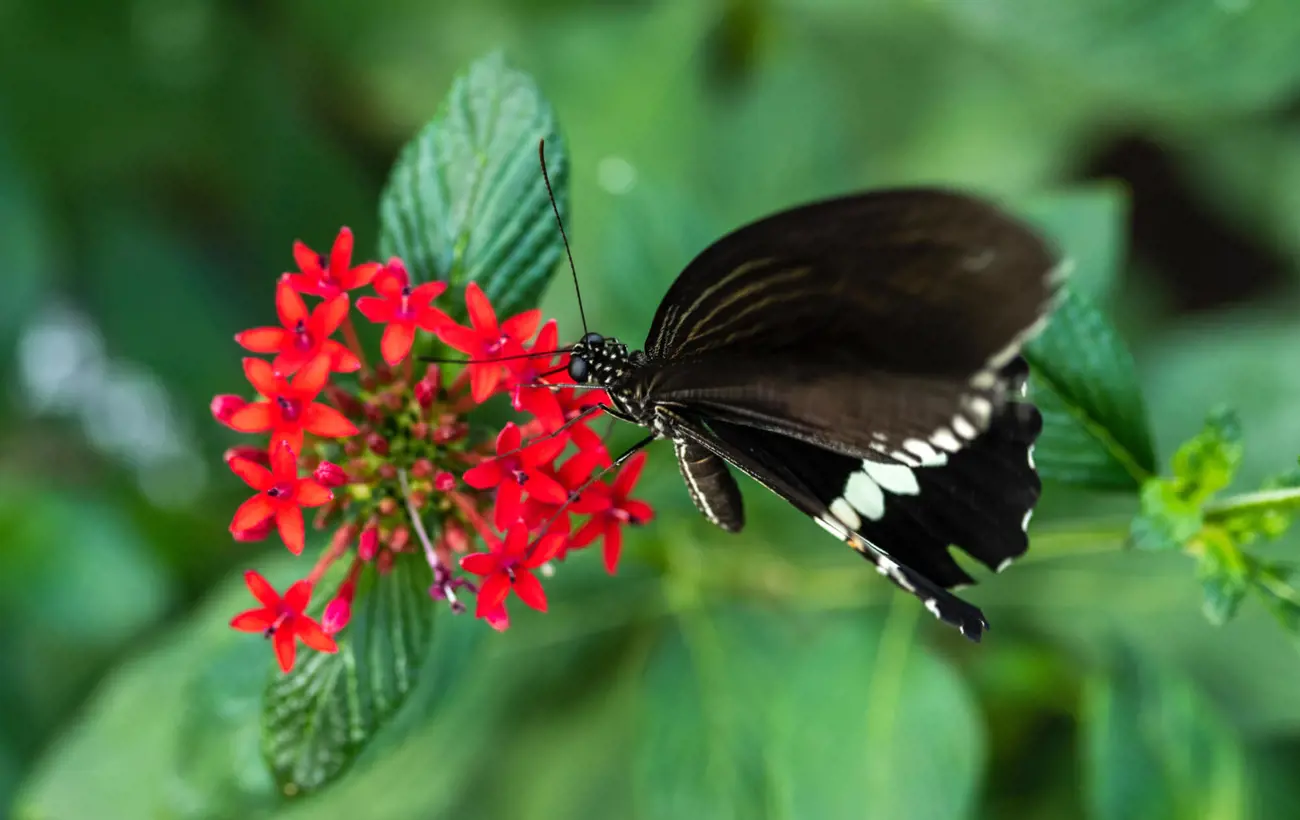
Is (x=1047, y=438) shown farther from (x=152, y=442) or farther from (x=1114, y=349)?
(x=152, y=442)

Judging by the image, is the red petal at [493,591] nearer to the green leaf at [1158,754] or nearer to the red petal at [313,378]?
the red petal at [313,378]

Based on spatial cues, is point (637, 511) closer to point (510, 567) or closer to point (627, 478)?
point (627, 478)

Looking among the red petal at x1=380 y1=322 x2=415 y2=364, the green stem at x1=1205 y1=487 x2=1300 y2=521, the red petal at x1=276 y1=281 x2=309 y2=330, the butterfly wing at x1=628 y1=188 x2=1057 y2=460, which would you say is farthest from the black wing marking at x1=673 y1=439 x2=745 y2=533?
the green stem at x1=1205 y1=487 x2=1300 y2=521

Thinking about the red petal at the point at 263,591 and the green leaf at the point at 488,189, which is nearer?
the red petal at the point at 263,591

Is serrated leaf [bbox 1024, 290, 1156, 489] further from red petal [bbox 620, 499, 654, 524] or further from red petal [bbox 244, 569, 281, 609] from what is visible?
red petal [bbox 244, 569, 281, 609]

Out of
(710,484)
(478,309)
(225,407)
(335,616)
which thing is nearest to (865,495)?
(710,484)

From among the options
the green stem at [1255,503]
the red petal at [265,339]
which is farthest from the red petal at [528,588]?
the green stem at [1255,503]
